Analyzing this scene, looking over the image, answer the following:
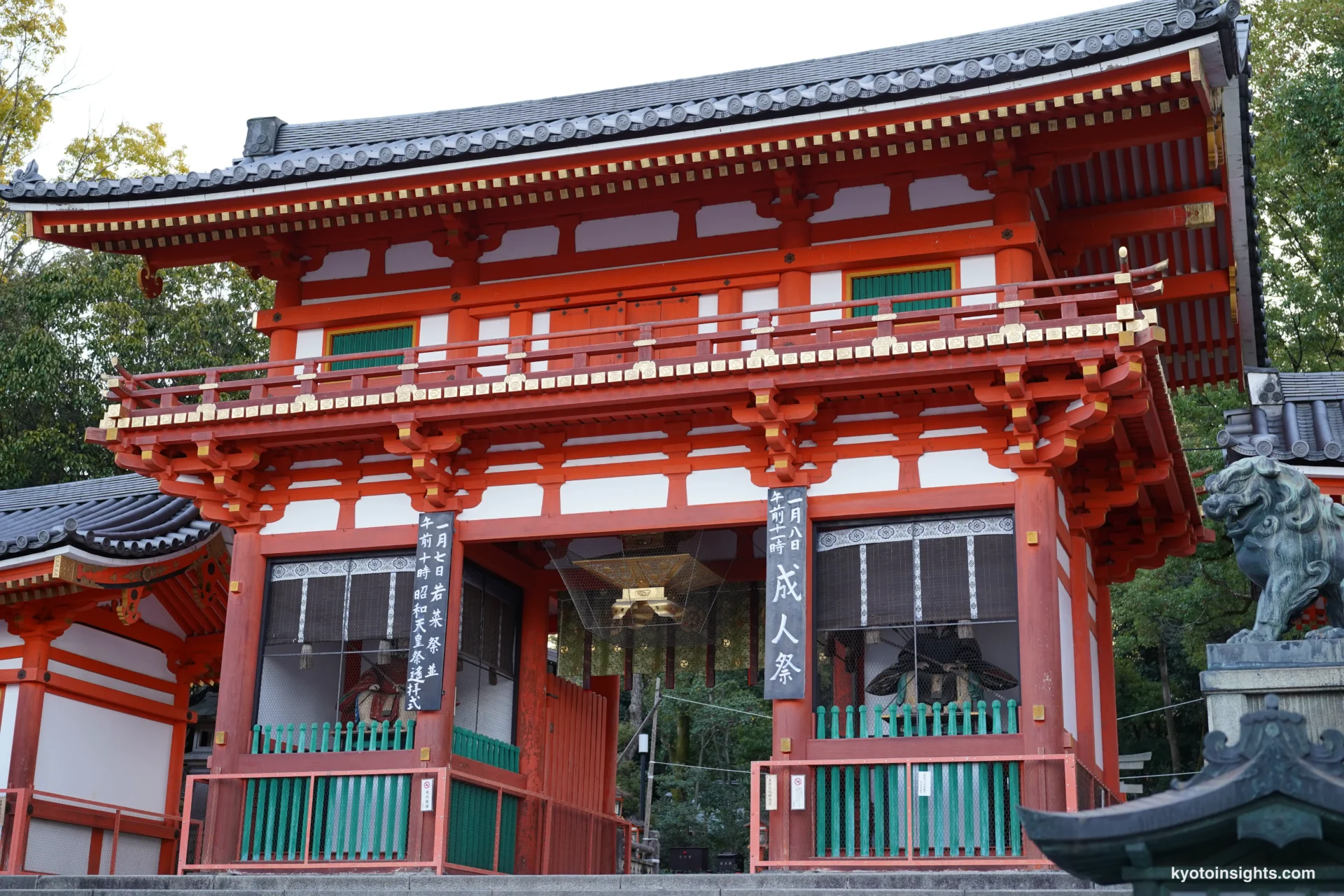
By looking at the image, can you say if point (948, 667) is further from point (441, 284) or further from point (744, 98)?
point (441, 284)

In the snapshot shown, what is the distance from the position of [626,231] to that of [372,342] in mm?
2666

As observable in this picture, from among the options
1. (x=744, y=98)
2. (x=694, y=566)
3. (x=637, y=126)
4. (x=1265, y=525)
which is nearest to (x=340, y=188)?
(x=637, y=126)

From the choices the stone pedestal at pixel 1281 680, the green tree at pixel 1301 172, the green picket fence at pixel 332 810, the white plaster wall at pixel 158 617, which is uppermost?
the green tree at pixel 1301 172

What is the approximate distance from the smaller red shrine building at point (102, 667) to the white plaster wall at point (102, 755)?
1 cm

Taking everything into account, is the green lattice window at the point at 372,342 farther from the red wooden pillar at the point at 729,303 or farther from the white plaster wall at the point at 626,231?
the red wooden pillar at the point at 729,303

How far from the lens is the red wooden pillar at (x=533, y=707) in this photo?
44.6ft

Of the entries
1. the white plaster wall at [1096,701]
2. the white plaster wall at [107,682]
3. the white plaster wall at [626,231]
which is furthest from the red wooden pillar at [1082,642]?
the white plaster wall at [107,682]

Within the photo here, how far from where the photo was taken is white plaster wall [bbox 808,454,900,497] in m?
11.4

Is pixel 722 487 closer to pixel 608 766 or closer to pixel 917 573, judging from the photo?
pixel 917 573

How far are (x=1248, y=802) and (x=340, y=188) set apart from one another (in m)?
9.76

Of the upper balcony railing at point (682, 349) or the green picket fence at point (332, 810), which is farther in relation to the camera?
the green picket fence at point (332, 810)

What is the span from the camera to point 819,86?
1133 cm

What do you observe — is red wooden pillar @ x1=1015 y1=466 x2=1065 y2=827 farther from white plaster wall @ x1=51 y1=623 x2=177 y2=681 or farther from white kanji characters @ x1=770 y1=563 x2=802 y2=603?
white plaster wall @ x1=51 y1=623 x2=177 y2=681

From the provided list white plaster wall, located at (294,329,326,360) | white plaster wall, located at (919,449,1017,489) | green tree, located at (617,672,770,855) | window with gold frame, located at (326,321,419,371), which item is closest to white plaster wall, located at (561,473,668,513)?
white plaster wall, located at (919,449,1017,489)
